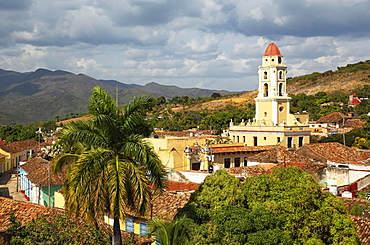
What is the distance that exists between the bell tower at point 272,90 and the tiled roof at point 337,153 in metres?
7.81

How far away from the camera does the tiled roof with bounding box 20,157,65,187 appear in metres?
25.1

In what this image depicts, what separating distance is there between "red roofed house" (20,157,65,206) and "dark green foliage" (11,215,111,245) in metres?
9.66

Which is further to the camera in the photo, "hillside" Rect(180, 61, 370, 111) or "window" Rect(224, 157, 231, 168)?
"hillside" Rect(180, 61, 370, 111)

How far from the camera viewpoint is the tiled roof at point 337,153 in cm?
2836

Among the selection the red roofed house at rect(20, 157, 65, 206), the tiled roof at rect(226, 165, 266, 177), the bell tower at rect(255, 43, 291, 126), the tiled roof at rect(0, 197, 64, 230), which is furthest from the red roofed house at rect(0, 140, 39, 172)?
the tiled roof at rect(0, 197, 64, 230)

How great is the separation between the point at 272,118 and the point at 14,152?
27.8m

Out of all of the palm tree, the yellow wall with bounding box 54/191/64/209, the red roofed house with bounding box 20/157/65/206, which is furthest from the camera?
the red roofed house with bounding box 20/157/65/206

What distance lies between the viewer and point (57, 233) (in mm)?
12266

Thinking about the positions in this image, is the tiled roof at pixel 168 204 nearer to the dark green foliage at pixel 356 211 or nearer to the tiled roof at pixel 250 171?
the dark green foliage at pixel 356 211

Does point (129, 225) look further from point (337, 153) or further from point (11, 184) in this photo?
point (11, 184)

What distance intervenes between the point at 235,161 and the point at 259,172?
8.18 m

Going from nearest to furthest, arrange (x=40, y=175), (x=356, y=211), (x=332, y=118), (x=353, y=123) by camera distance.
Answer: (x=356, y=211), (x=40, y=175), (x=353, y=123), (x=332, y=118)

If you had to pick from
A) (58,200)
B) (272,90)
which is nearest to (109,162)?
(58,200)

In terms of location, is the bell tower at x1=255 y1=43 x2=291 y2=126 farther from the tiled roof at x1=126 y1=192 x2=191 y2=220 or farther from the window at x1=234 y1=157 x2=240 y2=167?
the tiled roof at x1=126 y1=192 x2=191 y2=220
